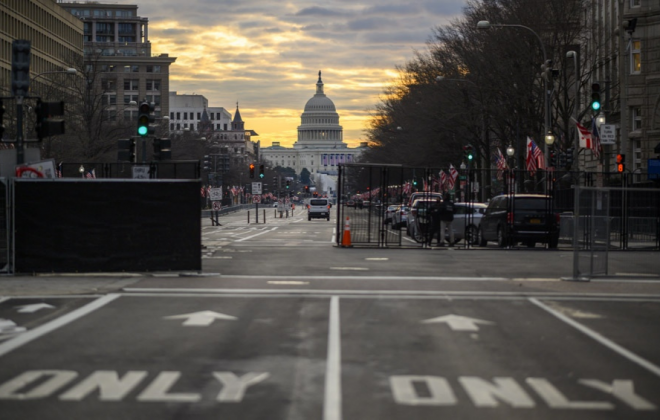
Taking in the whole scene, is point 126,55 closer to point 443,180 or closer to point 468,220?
point 443,180

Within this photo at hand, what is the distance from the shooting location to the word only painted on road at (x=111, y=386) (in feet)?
29.3

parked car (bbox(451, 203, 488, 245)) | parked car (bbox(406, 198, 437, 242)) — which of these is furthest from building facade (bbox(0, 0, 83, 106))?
parked car (bbox(451, 203, 488, 245))

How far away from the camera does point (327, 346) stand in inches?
464

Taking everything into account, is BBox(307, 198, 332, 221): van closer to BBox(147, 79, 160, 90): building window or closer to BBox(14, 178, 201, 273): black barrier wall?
BBox(14, 178, 201, 273): black barrier wall

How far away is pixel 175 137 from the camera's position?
105 metres

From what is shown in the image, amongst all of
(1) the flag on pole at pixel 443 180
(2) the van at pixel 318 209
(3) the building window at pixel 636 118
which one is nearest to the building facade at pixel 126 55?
(2) the van at pixel 318 209

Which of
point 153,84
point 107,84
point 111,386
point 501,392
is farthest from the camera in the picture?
point 153,84

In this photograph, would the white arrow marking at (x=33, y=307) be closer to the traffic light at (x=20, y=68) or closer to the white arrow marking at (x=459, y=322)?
the white arrow marking at (x=459, y=322)

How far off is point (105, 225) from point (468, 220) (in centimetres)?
1875

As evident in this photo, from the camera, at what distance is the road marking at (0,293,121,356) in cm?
1178

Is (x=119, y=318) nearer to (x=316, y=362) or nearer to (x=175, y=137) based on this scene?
(x=316, y=362)

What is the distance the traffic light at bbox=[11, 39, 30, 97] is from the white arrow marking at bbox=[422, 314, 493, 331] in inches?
433

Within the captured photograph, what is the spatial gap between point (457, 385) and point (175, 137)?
96789mm

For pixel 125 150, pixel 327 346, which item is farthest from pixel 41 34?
pixel 327 346
